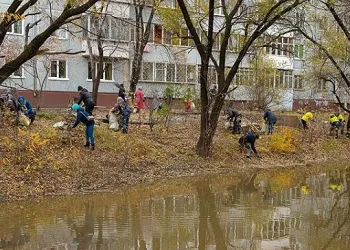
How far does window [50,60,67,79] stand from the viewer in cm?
3816

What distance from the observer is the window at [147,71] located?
42013 millimetres

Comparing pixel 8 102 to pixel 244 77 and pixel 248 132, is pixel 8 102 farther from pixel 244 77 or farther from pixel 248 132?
pixel 244 77

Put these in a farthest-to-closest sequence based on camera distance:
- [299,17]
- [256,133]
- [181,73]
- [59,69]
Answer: [181,73]
[59,69]
[256,133]
[299,17]

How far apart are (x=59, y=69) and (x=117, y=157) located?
2163 centimetres

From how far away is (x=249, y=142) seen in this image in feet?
75.9

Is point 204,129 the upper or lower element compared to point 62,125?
lower

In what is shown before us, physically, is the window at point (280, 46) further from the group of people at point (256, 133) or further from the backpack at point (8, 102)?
the backpack at point (8, 102)

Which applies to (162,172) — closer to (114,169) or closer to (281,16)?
(114,169)

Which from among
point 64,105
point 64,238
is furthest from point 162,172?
point 64,105

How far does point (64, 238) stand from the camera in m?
9.85

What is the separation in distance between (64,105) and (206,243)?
29.5m

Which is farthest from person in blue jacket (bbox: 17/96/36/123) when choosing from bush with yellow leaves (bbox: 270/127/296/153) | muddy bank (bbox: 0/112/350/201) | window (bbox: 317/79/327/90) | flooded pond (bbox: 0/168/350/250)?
window (bbox: 317/79/327/90)

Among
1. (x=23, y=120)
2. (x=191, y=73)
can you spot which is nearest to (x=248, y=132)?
(x=23, y=120)

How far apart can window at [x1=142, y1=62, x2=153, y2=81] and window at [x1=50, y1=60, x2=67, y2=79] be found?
641 cm
